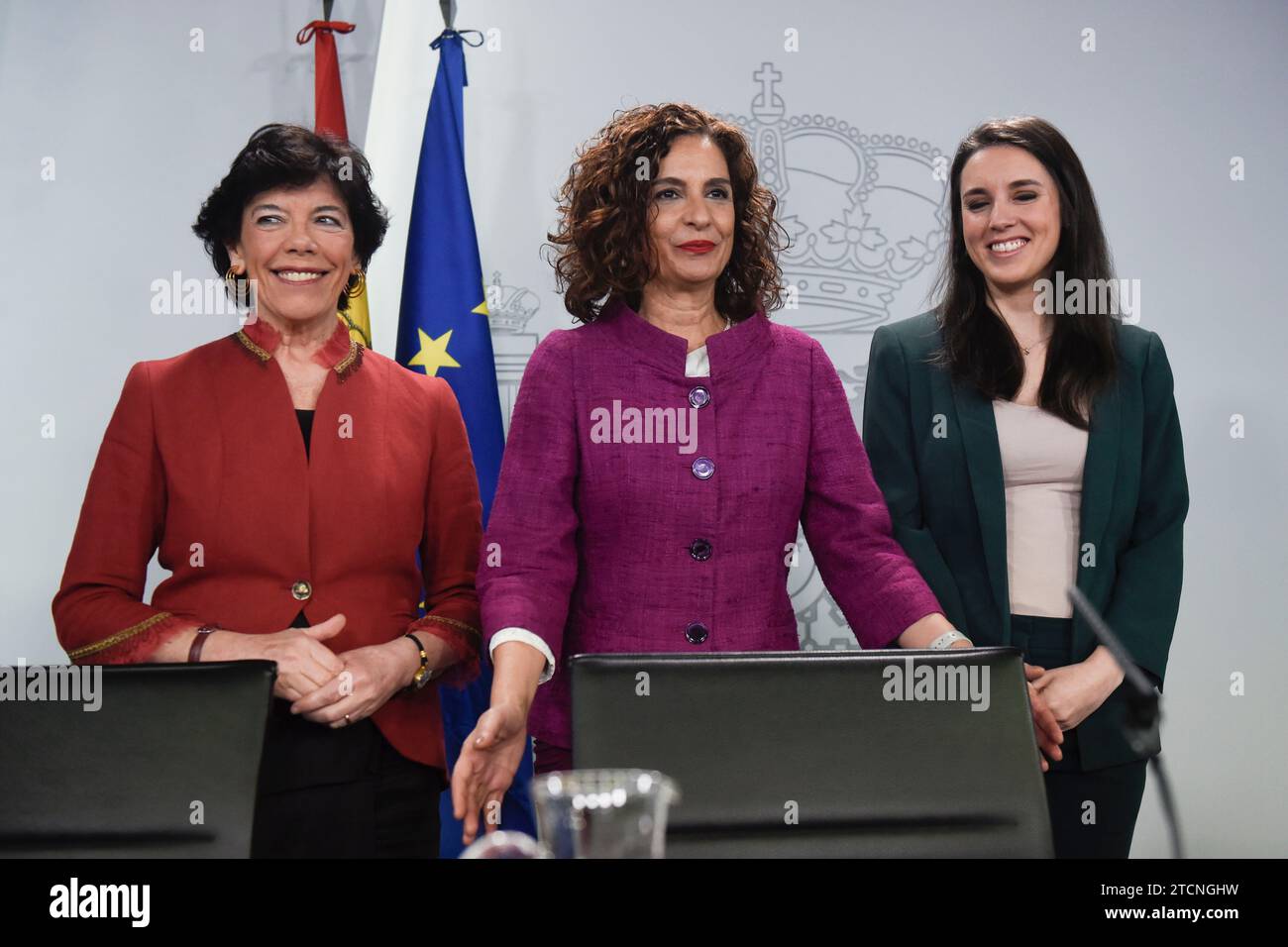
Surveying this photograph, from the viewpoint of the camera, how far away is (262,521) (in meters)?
1.90

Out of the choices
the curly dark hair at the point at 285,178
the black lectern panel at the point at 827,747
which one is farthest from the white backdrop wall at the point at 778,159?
the black lectern panel at the point at 827,747

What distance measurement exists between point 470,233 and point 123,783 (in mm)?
1976

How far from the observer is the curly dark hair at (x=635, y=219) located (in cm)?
200

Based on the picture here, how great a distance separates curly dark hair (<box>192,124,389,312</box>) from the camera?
2.08 m

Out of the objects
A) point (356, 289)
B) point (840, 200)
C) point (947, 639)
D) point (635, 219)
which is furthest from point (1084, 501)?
point (840, 200)

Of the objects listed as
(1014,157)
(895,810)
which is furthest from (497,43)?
(895,810)

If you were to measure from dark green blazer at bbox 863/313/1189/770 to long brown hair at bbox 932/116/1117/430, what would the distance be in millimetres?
35

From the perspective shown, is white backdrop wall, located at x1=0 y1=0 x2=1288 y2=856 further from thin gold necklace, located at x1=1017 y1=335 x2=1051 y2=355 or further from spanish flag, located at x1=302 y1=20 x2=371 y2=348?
thin gold necklace, located at x1=1017 y1=335 x2=1051 y2=355

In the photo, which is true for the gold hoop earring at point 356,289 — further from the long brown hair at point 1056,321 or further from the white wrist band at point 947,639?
→ the white wrist band at point 947,639

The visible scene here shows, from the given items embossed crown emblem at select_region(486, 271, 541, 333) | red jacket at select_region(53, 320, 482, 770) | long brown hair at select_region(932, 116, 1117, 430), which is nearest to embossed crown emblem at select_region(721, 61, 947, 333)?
embossed crown emblem at select_region(486, 271, 541, 333)

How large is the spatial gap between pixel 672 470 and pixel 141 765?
0.91 metres

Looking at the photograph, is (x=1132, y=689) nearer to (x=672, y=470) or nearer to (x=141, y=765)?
Answer: (x=672, y=470)

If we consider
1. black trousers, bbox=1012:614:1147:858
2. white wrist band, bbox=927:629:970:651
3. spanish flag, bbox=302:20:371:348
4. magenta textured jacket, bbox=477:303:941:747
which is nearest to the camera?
white wrist band, bbox=927:629:970:651
